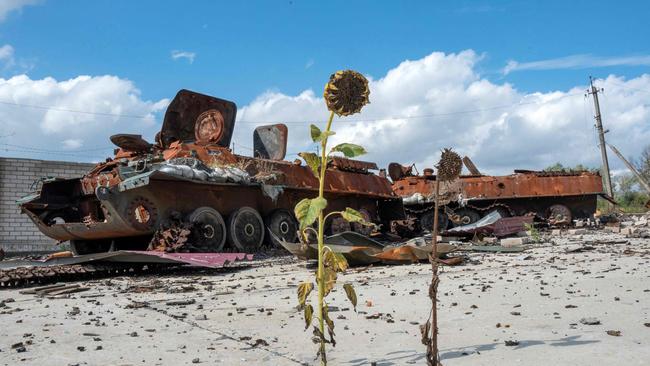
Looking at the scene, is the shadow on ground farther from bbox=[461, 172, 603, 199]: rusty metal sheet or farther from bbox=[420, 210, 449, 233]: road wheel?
bbox=[461, 172, 603, 199]: rusty metal sheet

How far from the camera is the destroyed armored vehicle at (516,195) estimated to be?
2270cm

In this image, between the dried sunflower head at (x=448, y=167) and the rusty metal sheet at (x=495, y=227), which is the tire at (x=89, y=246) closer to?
the rusty metal sheet at (x=495, y=227)

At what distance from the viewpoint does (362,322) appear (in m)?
4.40

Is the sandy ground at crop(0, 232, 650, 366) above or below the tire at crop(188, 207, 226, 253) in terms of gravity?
below

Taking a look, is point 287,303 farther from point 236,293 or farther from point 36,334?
point 36,334

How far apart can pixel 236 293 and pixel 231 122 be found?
10100mm

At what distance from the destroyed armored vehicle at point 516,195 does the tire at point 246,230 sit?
9.65 meters

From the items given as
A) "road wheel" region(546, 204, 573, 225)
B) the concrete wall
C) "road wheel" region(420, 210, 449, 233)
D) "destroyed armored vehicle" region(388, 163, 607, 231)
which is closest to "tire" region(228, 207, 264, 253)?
the concrete wall

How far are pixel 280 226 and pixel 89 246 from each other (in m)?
4.31

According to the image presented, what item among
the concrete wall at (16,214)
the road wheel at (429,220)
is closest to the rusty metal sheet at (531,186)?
the road wheel at (429,220)

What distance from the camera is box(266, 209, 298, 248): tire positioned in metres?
14.6

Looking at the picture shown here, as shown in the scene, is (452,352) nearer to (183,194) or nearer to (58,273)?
(58,273)

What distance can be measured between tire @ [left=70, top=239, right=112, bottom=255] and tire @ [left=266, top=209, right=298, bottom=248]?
3.61 m

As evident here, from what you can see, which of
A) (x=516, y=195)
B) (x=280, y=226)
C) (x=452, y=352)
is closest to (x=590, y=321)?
(x=452, y=352)
